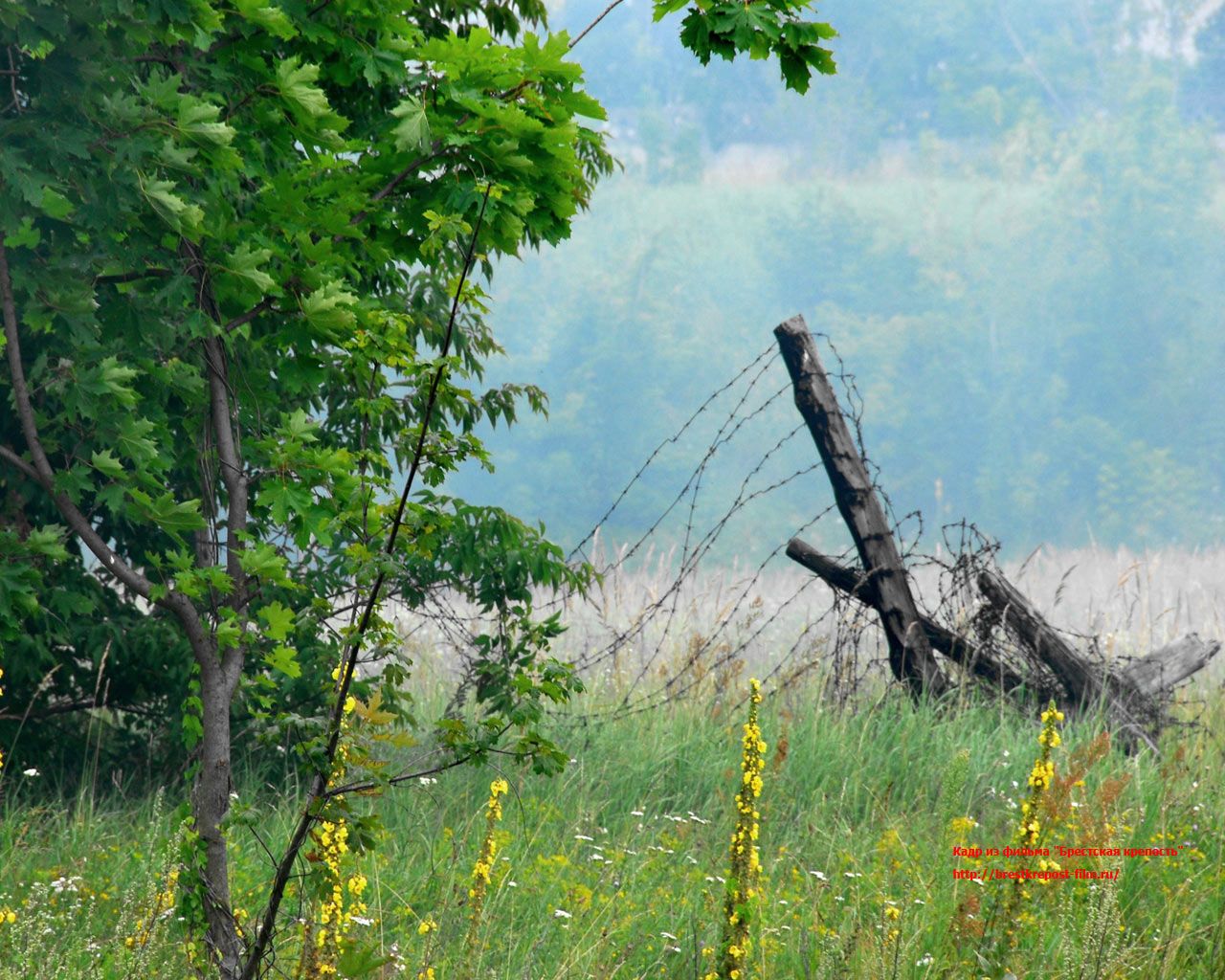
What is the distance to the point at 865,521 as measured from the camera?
265 inches

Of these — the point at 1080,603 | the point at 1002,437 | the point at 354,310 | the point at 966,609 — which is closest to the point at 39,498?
the point at 354,310

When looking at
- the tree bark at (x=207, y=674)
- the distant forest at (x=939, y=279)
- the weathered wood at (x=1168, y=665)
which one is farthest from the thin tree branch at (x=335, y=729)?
the distant forest at (x=939, y=279)

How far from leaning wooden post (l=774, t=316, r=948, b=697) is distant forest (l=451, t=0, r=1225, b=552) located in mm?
48735

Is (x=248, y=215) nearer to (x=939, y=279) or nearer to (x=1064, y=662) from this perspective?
(x=1064, y=662)

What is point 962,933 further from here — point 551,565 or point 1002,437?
point 1002,437

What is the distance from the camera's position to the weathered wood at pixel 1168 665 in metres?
6.93

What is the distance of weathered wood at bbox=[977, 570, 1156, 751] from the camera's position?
673cm

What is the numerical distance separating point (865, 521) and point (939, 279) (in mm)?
59846

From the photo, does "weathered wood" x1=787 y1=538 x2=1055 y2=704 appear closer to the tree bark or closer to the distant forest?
the tree bark

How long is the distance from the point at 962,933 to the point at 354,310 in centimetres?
260

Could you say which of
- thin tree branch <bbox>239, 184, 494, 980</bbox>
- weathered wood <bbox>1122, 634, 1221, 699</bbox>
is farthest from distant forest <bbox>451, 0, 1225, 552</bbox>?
thin tree branch <bbox>239, 184, 494, 980</bbox>

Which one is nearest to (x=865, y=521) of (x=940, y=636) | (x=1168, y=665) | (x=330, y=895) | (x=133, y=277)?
(x=940, y=636)

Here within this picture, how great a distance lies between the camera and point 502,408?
608cm

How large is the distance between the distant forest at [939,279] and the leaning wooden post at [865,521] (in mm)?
48735
